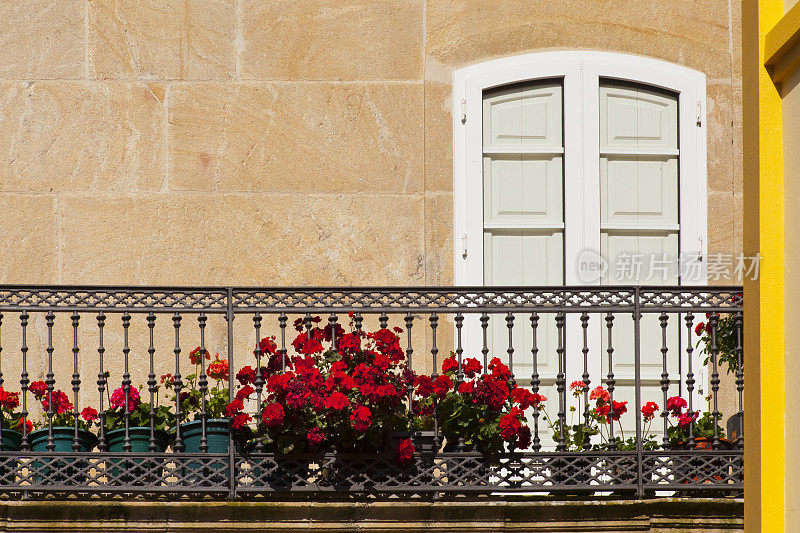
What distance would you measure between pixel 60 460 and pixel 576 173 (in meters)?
4.29

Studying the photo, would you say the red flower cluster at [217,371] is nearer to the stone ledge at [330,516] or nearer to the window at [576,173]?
the stone ledge at [330,516]

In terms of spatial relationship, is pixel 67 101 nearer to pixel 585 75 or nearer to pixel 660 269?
pixel 585 75

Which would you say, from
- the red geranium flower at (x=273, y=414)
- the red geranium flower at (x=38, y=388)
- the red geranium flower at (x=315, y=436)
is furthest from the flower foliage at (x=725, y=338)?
the red geranium flower at (x=38, y=388)

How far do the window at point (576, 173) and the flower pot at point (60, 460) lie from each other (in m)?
2.95

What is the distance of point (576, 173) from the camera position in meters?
8.45

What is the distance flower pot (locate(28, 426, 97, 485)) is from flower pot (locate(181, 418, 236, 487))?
631 mm

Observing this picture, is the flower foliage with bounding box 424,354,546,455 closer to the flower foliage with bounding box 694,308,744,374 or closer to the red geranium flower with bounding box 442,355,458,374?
the red geranium flower with bounding box 442,355,458,374

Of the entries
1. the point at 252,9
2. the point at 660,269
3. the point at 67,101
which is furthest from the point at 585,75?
the point at 67,101

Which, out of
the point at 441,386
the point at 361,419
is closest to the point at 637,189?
the point at 441,386

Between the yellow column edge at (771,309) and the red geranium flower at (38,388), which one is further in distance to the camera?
the red geranium flower at (38,388)

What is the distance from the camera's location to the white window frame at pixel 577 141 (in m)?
8.45

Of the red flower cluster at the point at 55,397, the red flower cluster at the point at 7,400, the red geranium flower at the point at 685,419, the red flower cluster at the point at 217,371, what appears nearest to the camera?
the red geranium flower at the point at 685,419

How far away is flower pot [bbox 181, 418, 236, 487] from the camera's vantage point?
6.79 meters

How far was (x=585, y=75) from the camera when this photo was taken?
8469 mm
